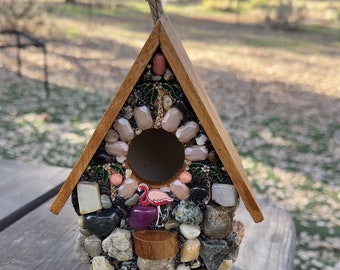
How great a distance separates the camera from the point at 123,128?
1282mm

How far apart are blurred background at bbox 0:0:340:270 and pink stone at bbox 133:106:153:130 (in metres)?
0.37

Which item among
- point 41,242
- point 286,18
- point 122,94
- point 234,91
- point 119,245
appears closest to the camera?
point 122,94

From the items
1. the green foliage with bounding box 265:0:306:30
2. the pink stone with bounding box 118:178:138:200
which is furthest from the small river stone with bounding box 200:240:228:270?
the green foliage with bounding box 265:0:306:30

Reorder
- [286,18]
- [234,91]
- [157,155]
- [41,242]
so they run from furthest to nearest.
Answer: [286,18], [234,91], [41,242], [157,155]

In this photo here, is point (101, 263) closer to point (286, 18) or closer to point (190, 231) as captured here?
point (190, 231)

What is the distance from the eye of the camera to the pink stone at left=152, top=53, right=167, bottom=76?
1.23 m

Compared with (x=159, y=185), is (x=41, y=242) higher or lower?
lower

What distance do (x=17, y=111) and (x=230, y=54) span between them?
5.91m

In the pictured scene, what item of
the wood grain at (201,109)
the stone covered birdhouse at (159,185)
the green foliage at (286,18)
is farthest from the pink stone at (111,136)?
the green foliage at (286,18)

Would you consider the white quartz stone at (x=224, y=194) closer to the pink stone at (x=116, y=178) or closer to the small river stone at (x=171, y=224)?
the small river stone at (x=171, y=224)

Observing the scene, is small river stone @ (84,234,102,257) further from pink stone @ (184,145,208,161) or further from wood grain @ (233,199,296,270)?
wood grain @ (233,199,296,270)

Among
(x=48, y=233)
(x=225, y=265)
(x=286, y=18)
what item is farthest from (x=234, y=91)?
(x=286, y=18)

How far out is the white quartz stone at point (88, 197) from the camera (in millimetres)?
1305

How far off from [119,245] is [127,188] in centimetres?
16
